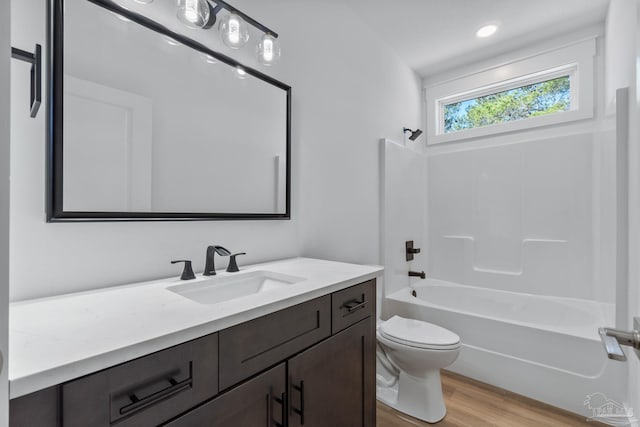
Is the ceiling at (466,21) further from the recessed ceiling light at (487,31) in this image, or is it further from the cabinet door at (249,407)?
the cabinet door at (249,407)

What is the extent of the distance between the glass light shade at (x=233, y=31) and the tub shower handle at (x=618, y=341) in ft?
5.15

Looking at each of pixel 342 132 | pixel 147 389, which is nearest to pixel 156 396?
pixel 147 389

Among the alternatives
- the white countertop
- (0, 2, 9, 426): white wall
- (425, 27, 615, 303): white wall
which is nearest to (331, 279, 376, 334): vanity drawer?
the white countertop

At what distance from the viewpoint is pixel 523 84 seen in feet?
8.82

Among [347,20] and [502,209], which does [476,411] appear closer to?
[502,209]

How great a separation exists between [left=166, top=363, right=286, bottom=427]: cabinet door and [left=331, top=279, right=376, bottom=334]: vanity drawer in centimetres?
30

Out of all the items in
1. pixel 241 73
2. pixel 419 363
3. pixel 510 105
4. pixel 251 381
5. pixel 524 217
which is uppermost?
pixel 510 105

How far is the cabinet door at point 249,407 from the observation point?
2.30 feet

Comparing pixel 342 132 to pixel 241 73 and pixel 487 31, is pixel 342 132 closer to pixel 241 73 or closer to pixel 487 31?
pixel 241 73

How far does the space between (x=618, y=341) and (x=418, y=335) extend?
49.2 inches

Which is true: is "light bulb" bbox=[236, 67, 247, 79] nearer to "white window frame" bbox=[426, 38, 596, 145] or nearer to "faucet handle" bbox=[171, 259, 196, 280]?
"faucet handle" bbox=[171, 259, 196, 280]

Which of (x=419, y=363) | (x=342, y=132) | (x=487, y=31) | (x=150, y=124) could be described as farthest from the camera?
(x=487, y=31)

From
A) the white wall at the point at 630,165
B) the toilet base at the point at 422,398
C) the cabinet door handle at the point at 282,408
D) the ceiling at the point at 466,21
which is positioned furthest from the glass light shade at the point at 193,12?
the toilet base at the point at 422,398

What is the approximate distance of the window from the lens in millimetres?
2545
